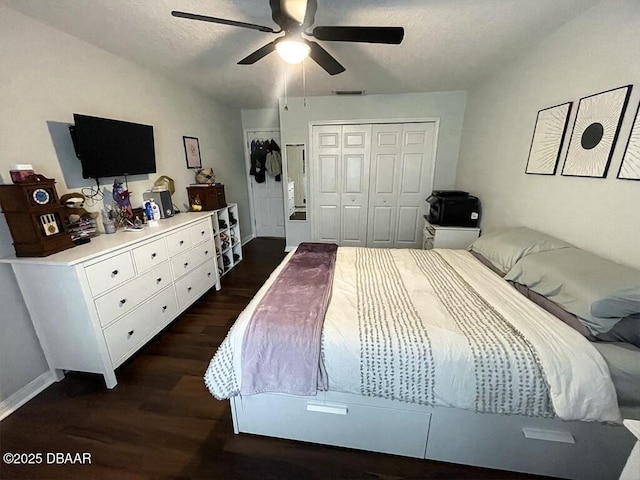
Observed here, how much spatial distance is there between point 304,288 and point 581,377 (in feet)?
4.27

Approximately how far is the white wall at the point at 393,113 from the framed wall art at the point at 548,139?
1.73 meters

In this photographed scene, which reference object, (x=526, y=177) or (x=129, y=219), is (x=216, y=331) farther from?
(x=526, y=177)

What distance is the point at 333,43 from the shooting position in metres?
2.05

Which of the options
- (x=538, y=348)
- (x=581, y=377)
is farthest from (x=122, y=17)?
(x=581, y=377)

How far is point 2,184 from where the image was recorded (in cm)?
149

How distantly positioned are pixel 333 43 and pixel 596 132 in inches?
73.9

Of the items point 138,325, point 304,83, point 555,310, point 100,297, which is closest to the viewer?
point 555,310

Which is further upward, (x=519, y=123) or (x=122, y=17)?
(x=122, y=17)

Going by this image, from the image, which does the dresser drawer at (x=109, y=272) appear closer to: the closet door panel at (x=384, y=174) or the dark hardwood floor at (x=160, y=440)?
the dark hardwood floor at (x=160, y=440)

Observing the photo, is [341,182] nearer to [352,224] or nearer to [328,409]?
[352,224]

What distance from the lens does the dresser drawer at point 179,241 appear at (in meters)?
2.27

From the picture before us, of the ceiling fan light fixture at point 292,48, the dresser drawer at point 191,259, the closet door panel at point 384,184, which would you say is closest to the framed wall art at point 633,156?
the ceiling fan light fixture at point 292,48

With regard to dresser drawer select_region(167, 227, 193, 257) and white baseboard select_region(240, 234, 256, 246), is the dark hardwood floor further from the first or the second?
white baseboard select_region(240, 234, 256, 246)

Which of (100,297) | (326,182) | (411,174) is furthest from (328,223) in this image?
(100,297)
